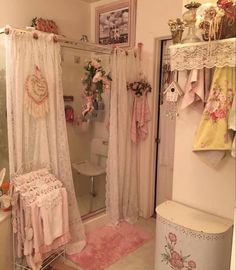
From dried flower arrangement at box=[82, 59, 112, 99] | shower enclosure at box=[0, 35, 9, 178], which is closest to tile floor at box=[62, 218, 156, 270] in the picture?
shower enclosure at box=[0, 35, 9, 178]

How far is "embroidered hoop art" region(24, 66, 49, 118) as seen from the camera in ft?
7.15

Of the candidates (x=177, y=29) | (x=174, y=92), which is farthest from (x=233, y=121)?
(x=177, y=29)

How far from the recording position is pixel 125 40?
3205mm

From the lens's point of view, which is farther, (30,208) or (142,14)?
(142,14)

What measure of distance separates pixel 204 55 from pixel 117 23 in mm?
2090

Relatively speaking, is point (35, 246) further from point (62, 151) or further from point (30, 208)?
point (62, 151)

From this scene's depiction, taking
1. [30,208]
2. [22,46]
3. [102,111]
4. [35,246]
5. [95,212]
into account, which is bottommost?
[95,212]

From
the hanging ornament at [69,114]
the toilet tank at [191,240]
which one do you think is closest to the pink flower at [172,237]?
the toilet tank at [191,240]

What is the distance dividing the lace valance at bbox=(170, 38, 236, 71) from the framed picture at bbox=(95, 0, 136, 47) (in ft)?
5.67

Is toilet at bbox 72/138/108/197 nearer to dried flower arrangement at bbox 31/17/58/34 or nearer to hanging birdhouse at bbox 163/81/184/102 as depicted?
dried flower arrangement at bbox 31/17/58/34

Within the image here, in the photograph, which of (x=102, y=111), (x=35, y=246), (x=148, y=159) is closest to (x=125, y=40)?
(x=102, y=111)

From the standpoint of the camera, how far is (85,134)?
3428mm

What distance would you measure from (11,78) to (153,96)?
156cm

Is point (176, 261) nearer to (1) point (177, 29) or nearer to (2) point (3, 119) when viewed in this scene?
(1) point (177, 29)
